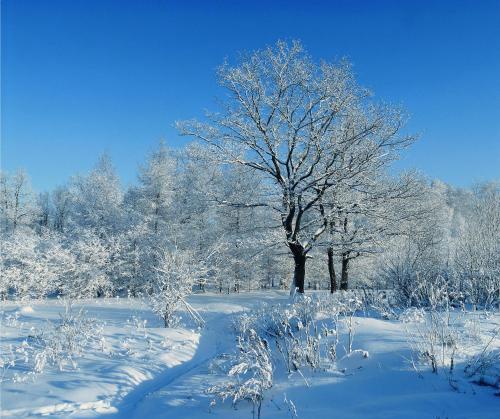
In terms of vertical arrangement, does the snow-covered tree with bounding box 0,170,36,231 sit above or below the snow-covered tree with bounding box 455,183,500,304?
above

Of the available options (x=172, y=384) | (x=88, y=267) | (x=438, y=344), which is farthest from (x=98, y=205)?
(x=438, y=344)

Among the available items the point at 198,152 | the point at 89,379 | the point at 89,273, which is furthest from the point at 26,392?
the point at 89,273

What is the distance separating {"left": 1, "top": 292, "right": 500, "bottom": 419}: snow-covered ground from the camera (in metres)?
4.02

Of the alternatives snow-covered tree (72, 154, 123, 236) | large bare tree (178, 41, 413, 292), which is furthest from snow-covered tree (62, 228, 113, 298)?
large bare tree (178, 41, 413, 292)

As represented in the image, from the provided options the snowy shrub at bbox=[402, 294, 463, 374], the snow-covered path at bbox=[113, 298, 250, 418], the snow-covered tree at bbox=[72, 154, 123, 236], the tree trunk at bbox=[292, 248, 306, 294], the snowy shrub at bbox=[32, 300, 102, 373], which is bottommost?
the snow-covered path at bbox=[113, 298, 250, 418]

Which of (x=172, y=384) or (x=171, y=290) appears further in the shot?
(x=171, y=290)

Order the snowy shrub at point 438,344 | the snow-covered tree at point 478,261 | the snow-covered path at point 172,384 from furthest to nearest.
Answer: the snow-covered tree at point 478,261, the snow-covered path at point 172,384, the snowy shrub at point 438,344

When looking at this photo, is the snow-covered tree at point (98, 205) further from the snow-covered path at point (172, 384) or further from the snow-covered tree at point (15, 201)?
the snow-covered path at point (172, 384)

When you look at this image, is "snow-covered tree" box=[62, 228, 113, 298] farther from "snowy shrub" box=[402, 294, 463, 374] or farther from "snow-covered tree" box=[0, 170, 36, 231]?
"snowy shrub" box=[402, 294, 463, 374]

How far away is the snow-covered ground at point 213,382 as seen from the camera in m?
4.02

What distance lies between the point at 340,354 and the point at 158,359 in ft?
11.1

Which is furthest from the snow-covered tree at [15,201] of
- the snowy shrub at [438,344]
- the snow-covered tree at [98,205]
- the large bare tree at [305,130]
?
the snowy shrub at [438,344]

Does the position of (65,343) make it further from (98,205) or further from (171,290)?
(98,205)

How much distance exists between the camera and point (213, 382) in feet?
18.6
